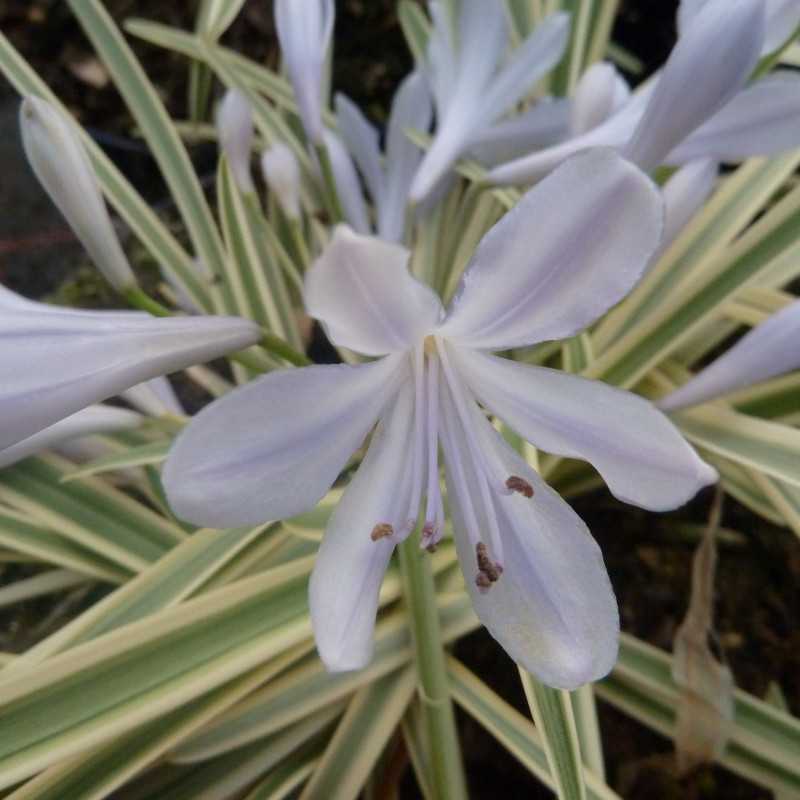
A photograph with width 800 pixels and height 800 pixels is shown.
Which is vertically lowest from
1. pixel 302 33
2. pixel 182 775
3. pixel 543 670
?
pixel 182 775

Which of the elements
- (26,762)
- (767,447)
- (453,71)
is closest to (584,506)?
(767,447)

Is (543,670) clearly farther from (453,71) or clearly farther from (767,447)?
(453,71)

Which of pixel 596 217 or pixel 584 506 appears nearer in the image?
pixel 596 217

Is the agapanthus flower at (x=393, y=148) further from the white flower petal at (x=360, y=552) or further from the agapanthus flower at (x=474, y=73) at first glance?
the white flower petal at (x=360, y=552)

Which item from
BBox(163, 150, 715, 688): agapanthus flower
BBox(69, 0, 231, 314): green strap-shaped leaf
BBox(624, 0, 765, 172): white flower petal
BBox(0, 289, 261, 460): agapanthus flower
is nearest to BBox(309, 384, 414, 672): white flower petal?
BBox(163, 150, 715, 688): agapanthus flower

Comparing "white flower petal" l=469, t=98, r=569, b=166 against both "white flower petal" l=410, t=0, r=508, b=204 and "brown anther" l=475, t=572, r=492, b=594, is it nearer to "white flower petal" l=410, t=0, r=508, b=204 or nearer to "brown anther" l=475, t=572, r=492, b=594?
"white flower petal" l=410, t=0, r=508, b=204

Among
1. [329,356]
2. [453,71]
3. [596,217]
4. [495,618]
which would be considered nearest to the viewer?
[596,217]

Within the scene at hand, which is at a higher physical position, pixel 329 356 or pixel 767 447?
pixel 767 447

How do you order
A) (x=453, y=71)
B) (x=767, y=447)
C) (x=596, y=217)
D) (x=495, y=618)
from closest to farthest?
(x=596, y=217), (x=495, y=618), (x=767, y=447), (x=453, y=71)
